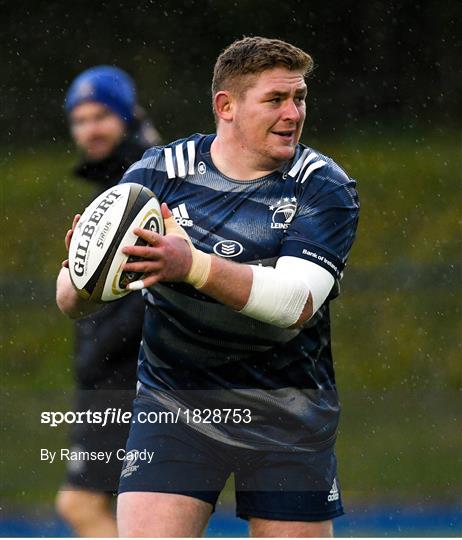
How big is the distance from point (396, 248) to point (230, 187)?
15.7 feet

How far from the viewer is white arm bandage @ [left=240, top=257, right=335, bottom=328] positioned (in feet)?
9.04

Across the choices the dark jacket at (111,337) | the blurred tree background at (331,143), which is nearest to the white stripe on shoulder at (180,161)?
the dark jacket at (111,337)

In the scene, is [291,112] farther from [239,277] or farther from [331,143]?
[331,143]

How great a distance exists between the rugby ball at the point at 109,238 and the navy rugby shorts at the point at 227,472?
1.28 ft

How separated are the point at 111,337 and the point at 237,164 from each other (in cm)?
110

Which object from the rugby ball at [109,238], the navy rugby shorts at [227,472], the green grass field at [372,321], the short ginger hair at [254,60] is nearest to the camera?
the rugby ball at [109,238]

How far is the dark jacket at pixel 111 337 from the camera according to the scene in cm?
390

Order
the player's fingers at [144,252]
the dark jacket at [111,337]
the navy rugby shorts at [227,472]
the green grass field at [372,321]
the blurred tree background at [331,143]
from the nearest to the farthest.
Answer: the player's fingers at [144,252] → the navy rugby shorts at [227,472] → the dark jacket at [111,337] → the green grass field at [372,321] → the blurred tree background at [331,143]

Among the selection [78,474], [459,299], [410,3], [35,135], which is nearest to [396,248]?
[459,299]

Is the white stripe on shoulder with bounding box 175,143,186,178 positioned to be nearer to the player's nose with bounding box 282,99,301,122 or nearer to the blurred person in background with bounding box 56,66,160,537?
the player's nose with bounding box 282,99,301,122

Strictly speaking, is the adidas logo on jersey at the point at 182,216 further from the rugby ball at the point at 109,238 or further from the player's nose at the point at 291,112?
the player's nose at the point at 291,112

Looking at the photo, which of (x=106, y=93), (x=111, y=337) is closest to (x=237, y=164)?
(x=111, y=337)

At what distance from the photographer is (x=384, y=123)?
8.14 meters

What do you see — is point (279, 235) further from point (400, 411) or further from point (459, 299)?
point (459, 299)
